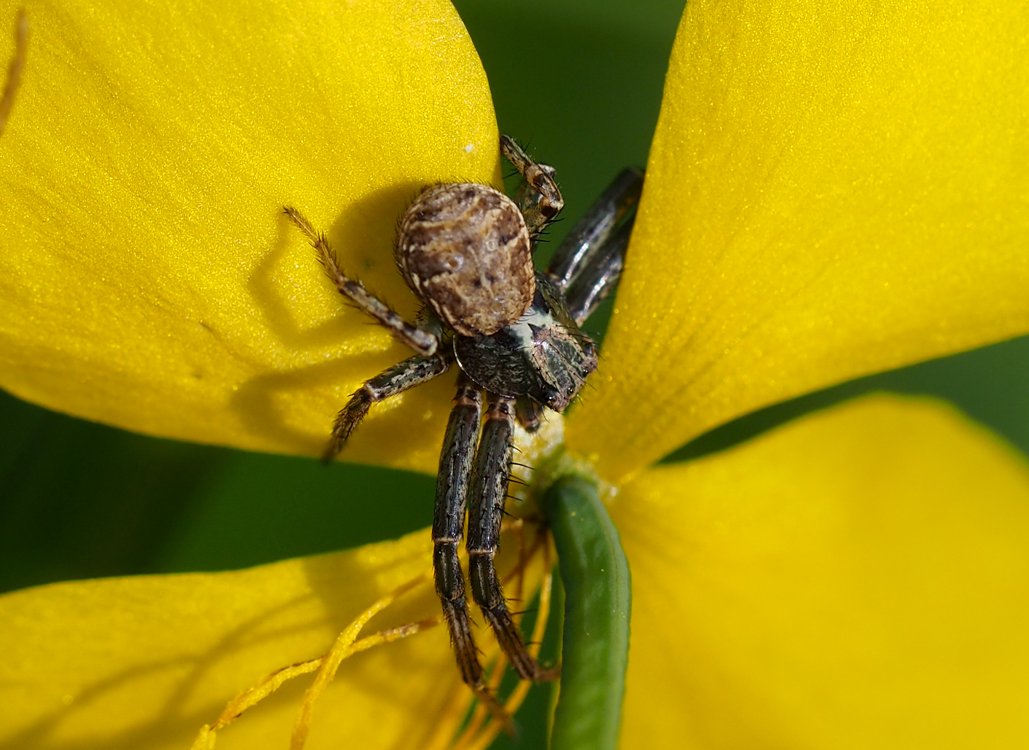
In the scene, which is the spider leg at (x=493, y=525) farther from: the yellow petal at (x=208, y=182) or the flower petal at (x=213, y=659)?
the yellow petal at (x=208, y=182)

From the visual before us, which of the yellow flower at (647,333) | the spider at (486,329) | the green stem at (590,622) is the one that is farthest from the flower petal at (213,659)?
the green stem at (590,622)

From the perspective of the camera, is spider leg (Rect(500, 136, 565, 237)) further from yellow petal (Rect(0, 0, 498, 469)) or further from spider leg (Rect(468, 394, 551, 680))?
spider leg (Rect(468, 394, 551, 680))

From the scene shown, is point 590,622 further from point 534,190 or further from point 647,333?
point 534,190

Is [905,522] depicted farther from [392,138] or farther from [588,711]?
[392,138]

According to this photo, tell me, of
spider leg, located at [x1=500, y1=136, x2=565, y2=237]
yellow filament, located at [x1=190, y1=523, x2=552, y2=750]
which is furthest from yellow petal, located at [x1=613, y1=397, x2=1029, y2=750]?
spider leg, located at [x1=500, y1=136, x2=565, y2=237]

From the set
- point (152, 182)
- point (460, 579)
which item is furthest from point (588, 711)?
point (152, 182)

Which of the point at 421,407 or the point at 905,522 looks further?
the point at 905,522
